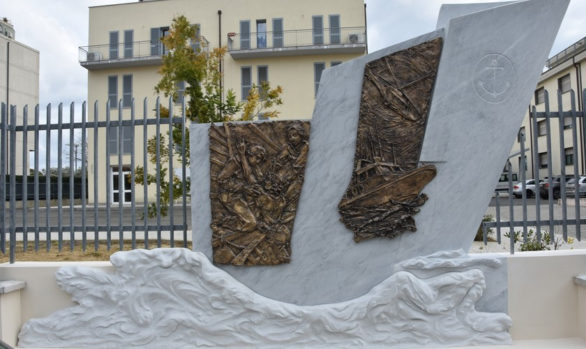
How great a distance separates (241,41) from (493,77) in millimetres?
18057

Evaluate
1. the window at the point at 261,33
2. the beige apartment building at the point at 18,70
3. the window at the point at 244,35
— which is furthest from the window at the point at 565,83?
the beige apartment building at the point at 18,70

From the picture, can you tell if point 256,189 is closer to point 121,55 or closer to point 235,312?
point 235,312

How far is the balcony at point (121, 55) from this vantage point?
20562 mm

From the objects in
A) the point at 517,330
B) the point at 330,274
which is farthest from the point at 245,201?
the point at 517,330

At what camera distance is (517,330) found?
429 cm

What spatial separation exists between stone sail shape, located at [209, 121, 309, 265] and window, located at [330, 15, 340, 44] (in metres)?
17.1

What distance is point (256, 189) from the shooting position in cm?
432

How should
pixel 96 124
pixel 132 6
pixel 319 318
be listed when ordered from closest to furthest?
pixel 319 318, pixel 96 124, pixel 132 6

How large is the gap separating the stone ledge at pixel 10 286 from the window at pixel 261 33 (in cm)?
1814

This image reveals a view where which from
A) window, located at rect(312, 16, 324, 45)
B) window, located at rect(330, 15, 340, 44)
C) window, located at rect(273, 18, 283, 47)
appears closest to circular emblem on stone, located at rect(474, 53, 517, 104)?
window, located at rect(330, 15, 340, 44)

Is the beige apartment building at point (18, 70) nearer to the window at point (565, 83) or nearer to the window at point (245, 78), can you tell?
the window at point (245, 78)

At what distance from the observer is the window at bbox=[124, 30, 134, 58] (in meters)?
21.0

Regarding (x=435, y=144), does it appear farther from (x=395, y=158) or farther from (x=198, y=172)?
(x=198, y=172)

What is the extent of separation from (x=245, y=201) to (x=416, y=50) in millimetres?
2387
